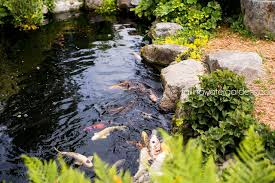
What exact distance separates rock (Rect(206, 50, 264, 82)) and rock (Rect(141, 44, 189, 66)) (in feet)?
5.96

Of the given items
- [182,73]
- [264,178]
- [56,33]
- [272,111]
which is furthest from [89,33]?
[264,178]

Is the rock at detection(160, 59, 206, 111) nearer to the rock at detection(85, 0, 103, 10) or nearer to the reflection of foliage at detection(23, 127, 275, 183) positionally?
the reflection of foliage at detection(23, 127, 275, 183)

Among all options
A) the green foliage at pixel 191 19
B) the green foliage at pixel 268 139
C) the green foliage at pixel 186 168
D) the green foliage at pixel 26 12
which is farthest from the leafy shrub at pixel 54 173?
the green foliage at pixel 26 12

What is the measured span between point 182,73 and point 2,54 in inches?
282

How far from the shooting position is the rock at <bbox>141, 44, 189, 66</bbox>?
1090 centimetres

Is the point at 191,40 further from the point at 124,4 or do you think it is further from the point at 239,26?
the point at 124,4

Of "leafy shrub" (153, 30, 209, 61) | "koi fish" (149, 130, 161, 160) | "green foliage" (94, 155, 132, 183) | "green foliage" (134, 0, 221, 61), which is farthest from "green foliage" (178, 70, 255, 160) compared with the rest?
"green foliage" (94, 155, 132, 183)

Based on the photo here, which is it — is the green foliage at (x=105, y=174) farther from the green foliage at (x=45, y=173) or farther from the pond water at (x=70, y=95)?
the pond water at (x=70, y=95)

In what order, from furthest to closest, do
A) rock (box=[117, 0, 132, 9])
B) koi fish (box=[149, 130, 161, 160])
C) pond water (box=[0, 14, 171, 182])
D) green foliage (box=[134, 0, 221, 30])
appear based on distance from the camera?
rock (box=[117, 0, 132, 9]) < green foliage (box=[134, 0, 221, 30]) < pond water (box=[0, 14, 171, 182]) < koi fish (box=[149, 130, 161, 160])

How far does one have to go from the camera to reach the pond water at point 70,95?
735 cm

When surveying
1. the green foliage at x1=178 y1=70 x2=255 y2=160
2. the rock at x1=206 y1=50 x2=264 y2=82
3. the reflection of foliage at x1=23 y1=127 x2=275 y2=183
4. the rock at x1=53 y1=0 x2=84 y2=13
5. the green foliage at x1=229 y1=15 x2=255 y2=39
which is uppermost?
the reflection of foliage at x1=23 y1=127 x2=275 y2=183

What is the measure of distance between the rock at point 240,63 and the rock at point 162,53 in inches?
71.5

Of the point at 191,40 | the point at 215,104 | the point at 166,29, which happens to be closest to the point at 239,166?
the point at 215,104

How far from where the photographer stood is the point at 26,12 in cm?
1554
